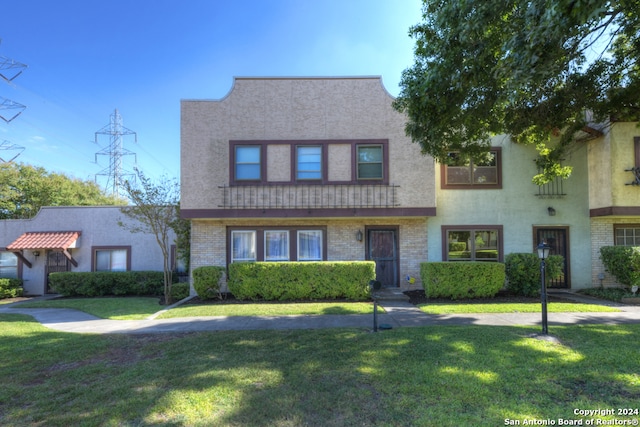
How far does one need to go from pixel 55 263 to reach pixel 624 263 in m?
21.6

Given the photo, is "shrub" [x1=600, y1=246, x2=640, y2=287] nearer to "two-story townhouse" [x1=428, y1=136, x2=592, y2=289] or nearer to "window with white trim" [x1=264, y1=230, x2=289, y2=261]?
"two-story townhouse" [x1=428, y1=136, x2=592, y2=289]

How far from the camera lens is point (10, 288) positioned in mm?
13414

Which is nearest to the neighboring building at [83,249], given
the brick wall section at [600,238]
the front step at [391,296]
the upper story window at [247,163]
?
the upper story window at [247,163]

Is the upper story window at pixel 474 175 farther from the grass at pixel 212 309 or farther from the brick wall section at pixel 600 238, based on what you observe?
the grass at pixel 212 309

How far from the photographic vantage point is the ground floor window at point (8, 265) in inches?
564

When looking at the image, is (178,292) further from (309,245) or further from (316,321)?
(316,321)

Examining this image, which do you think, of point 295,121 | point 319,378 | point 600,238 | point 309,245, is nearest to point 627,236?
point 600,238

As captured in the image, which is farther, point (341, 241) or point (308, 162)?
point (341, 241)

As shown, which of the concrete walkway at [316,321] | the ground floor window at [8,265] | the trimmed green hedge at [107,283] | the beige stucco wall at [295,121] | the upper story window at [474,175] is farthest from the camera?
the ground floor window at [8,265]

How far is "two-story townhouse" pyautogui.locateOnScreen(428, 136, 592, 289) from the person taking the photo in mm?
11953

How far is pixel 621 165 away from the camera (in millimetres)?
11070

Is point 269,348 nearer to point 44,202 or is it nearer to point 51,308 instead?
point 51,308

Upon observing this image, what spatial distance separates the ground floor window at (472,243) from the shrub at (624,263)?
3250 millimetres

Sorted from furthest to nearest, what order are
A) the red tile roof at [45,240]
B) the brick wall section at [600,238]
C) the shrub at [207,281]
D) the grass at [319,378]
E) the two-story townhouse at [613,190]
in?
1. the red tile roof at [45,240]
2. the brick wall section at [600,238]
3. the two-story townhouse at [613,190]
4. the shrub at [207,281]
5. the grass at [319,378]
